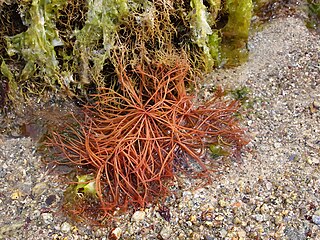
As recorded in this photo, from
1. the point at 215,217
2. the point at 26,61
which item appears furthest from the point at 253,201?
the point at 26,61

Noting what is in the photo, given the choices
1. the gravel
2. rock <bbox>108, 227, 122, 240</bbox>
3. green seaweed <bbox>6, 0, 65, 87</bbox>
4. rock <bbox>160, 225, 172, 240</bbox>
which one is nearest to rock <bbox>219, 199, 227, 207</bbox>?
the gravel

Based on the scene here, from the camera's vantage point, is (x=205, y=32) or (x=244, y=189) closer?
(x=244, y=189)

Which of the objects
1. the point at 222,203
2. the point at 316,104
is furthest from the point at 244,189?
the point at 316,104

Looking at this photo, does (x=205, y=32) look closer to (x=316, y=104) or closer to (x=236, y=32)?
(x=236, y=32)

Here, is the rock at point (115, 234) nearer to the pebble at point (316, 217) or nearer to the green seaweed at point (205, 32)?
the pebble at point (316, 217)

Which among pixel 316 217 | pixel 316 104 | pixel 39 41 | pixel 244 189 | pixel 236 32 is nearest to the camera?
pixel 316 217

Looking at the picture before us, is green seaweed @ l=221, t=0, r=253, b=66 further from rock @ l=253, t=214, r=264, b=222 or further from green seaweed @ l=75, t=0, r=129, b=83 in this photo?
rock @ l=253, t=214, r=264, b=222

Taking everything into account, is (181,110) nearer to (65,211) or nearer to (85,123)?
(85,123)
